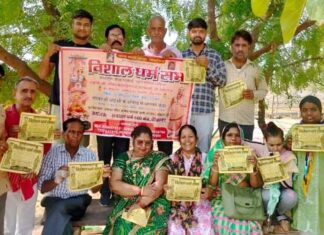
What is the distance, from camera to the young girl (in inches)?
148

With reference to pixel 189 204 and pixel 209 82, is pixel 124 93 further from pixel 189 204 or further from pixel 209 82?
pixel 189 204

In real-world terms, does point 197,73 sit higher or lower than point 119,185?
higher

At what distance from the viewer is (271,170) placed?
11.7 ft

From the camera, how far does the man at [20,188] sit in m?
3.48

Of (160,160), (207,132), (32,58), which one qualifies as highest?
(32,58)

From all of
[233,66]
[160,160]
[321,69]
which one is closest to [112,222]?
[160,160]

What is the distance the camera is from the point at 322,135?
3.65 meters

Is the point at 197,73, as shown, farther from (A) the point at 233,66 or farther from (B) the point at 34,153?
(B) the point at 34,153

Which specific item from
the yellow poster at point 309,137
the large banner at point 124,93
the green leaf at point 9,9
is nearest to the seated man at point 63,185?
the large banner at point 124,93

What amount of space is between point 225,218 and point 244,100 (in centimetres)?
124

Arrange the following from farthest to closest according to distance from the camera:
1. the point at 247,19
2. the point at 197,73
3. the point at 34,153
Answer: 1. the point at 247,19
2. the point at 197,73
3. the point at 34,153

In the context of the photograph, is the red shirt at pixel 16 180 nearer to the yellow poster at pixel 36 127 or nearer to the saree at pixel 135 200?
the yellow poster at pixel 36 127

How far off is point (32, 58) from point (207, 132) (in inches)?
119

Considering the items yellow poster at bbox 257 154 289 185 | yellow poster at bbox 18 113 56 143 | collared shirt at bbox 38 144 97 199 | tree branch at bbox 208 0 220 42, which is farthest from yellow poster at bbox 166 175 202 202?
tree branch at bbox 208 0 220 42
